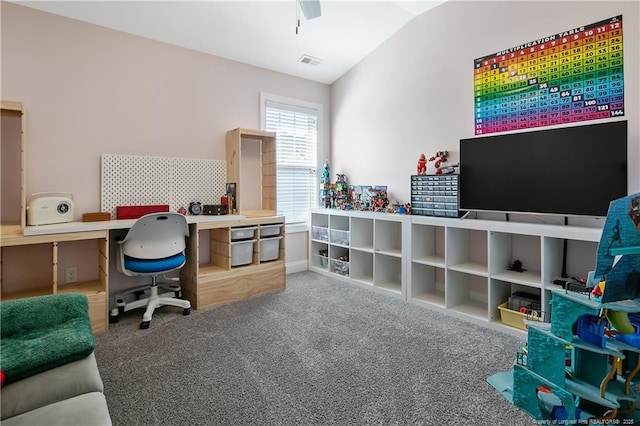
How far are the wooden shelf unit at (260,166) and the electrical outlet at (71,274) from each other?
5.01 feet

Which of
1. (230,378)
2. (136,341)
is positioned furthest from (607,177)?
(136,341)

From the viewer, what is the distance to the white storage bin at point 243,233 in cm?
325

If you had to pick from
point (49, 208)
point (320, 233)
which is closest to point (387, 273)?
point (320, 233)

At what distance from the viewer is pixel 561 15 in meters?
2.46

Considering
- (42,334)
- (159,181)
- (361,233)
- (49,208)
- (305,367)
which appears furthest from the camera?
(361,233)

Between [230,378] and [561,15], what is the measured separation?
3.43 m

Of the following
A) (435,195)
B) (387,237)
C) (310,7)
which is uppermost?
(310,7)

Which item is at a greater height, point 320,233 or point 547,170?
point 547,170

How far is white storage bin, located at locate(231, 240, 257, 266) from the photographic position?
325 centimetres

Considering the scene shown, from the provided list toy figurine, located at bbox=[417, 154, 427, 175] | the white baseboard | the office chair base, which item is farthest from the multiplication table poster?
the office chair base

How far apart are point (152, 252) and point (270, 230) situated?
1185 millimetres

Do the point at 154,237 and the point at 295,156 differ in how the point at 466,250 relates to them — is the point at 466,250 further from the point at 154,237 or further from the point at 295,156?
the point at 154,237

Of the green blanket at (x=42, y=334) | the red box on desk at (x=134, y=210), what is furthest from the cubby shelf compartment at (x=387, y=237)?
the green blanket at (x=42, y=334)

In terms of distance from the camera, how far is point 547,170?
2.43 meters
